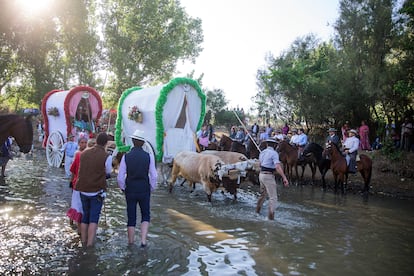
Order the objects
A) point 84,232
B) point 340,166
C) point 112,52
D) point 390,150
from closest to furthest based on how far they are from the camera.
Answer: point 84,232, point 340,166, point 390,150, point 112,52

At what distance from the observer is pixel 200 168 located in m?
10.9

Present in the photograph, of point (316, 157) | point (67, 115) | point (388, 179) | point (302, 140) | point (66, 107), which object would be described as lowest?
point (388, 179)

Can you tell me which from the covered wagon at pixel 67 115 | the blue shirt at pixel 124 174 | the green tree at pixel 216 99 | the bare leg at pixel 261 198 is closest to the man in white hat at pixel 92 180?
the blue shirt at pixel 124 174

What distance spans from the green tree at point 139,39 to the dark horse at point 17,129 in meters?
26.3

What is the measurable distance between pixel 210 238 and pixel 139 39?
31335 mm

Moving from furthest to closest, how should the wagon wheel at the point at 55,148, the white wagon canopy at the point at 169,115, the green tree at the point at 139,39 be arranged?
the green tree at the point at 139,39
the wagon wheel at the point at 55,148
the white wagon canopy at the point at 169,115

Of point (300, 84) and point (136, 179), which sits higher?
point (300, 84)

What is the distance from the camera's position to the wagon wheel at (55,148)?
14750 mm

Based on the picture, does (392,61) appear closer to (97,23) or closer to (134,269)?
(134,269)

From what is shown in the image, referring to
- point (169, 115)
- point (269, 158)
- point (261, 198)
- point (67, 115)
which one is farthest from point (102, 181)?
point (67, 115)

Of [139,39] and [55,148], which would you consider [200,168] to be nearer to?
[55,148]

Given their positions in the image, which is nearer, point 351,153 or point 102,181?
point 102,181

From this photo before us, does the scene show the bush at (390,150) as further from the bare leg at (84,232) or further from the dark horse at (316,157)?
the bare leg at (84,232)

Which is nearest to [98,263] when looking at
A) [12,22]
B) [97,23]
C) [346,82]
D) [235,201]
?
[235,201]
